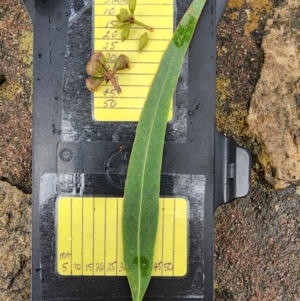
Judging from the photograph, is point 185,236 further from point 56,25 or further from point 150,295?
point 56,25

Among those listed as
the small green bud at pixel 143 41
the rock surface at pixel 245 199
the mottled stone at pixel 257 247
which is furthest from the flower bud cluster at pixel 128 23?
the mottled stone at pixel 257 247

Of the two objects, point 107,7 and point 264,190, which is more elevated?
point 107,7

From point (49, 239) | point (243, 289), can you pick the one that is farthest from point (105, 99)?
point (243, 289)

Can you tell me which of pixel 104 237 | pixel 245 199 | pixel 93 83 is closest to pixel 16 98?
pixel 93 83

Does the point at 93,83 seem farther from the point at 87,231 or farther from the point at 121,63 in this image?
the point at 87,231

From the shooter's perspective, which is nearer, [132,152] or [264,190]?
[132,152]

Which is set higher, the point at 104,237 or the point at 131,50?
the point at 131,50

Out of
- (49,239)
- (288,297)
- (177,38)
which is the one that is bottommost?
(288,297)
